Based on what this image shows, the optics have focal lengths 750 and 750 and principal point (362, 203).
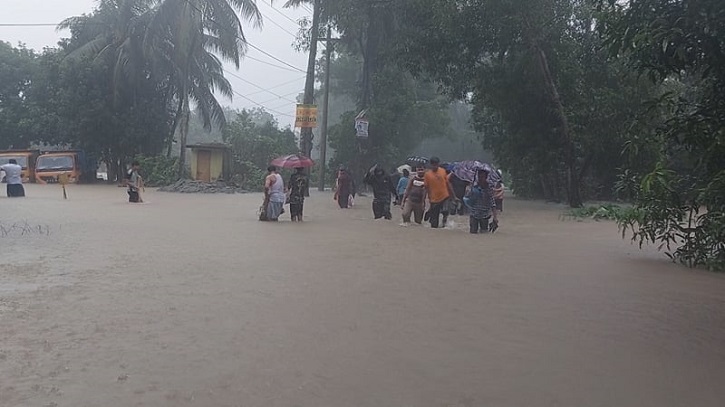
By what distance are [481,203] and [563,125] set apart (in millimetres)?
9218

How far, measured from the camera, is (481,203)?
15.2 metres

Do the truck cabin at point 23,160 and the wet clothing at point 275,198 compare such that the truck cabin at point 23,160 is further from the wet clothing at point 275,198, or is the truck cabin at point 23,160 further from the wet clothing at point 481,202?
the wet clothing at point 481,202

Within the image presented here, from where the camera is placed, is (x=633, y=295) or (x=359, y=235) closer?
(x=633, y=295)

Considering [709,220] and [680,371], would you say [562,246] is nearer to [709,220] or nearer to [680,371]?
[709,220]

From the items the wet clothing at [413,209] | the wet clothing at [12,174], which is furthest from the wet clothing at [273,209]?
the wet clothing at [12,174]

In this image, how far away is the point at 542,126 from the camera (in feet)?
82.3

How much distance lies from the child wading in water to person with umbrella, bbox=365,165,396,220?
3368mm

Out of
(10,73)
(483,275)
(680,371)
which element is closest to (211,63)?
(10,73)

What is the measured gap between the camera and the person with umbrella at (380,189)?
1822cm

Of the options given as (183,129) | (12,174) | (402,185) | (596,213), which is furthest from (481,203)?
(183,129)

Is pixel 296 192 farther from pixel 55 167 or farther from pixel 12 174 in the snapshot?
pixel 55 167

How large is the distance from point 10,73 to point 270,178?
→ 115 feet

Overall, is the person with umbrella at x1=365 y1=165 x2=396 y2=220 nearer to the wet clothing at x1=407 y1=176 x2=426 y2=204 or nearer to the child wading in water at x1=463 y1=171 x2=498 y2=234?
the wet clothing at x1=407 y1=176 x2=426 y2=204

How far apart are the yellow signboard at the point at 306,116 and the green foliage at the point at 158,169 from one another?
493 inches
